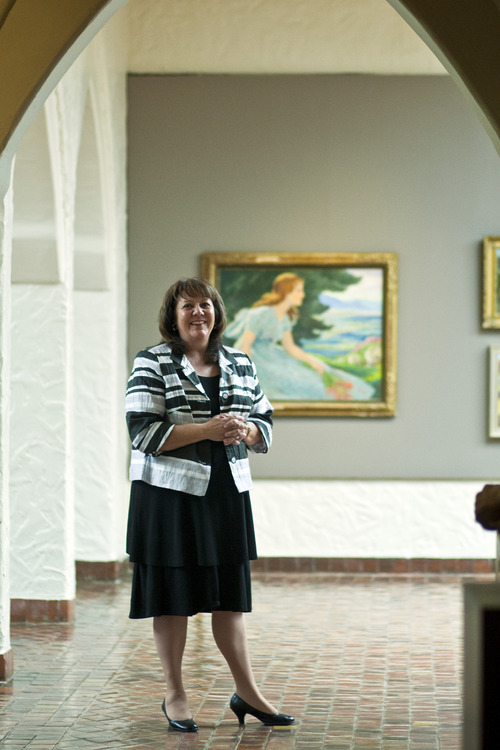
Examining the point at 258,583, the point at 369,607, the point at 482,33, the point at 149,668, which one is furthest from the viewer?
the point at 258,583

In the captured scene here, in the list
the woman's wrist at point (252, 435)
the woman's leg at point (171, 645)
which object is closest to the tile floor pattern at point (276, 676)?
the woman's leg at point (171, 645)

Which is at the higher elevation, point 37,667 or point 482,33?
point 482,33

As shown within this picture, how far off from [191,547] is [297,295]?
17.1ft

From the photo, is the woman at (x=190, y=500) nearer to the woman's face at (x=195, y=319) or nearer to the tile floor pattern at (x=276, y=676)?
the woman's face at (x=195, y=319)

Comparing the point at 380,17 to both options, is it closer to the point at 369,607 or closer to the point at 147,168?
the point at 147,168

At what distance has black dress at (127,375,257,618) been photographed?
464 cm

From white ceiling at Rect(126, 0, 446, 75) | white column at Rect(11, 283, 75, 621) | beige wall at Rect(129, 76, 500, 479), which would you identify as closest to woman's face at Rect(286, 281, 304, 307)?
beige wall at Rect(129, 76, 500, 479)

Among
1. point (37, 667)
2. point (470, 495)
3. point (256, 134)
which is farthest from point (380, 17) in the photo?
point (37, 667)

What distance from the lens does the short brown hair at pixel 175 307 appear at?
4.89 meters

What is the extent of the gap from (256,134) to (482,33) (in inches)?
227

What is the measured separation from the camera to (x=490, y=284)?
31.3 ft

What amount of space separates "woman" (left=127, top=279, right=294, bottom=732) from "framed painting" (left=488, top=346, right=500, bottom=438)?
5021 mm

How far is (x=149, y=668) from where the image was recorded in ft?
19.9

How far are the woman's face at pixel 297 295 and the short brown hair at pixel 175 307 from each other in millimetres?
4677
